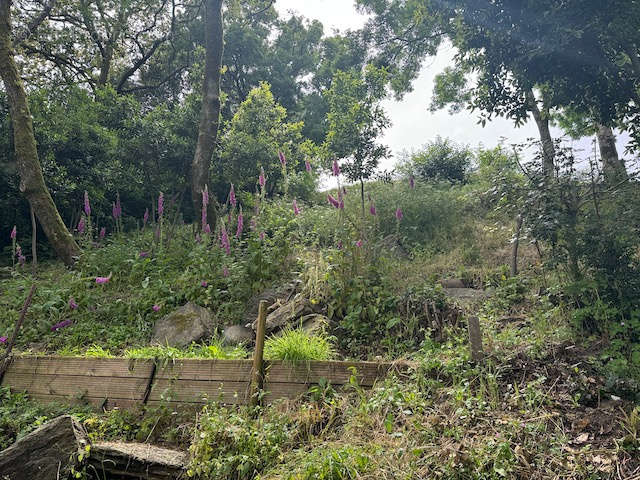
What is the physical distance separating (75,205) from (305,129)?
10.3 m

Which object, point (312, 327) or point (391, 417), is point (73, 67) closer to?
point (312, 327)

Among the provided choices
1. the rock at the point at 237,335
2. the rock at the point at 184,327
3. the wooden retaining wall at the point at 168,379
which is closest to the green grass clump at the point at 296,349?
the wooden retaining wall at the point at 168,379

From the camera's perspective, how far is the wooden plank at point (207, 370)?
331 cm

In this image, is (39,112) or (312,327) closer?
(312,327)

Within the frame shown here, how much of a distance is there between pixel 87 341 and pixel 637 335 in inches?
201

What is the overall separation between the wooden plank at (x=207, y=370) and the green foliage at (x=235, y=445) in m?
0.41

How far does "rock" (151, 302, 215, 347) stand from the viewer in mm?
4340

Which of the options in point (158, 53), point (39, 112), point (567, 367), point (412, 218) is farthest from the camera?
point (158, 53)

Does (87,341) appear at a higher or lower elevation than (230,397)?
higher

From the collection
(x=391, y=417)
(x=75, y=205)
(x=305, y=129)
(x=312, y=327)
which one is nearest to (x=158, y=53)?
(x=305, y=129)

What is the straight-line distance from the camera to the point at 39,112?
860 centimetres

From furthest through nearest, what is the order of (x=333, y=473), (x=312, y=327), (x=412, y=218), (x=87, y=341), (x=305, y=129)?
(x=305, y=129)
(x=412, y=218)
(x=87, y=341)
(x=312, y=327)
(x=333, y=473)

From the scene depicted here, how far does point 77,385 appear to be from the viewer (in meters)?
3.68

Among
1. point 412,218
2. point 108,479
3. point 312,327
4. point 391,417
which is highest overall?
point 412,218
